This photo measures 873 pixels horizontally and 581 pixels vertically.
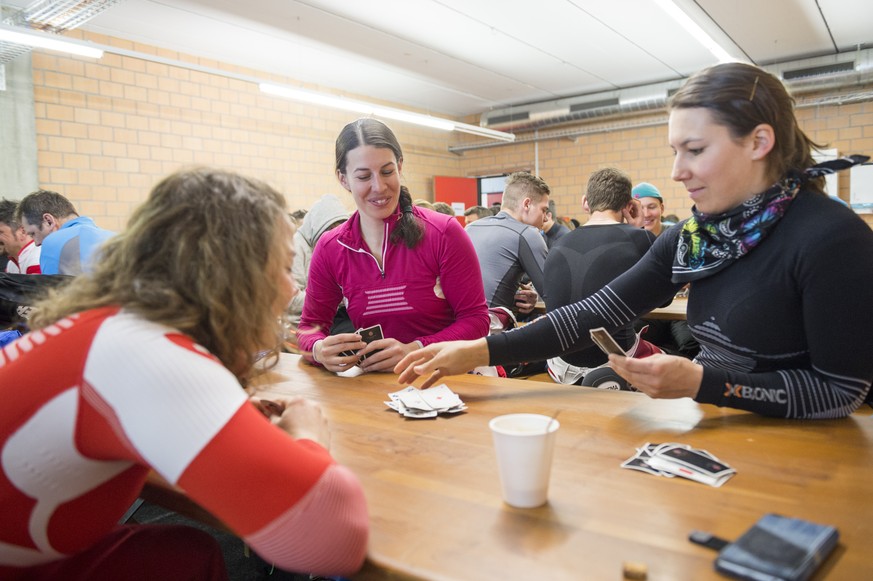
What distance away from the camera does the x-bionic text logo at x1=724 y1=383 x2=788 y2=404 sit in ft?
3.99

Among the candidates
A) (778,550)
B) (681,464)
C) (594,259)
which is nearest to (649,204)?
(594,259)

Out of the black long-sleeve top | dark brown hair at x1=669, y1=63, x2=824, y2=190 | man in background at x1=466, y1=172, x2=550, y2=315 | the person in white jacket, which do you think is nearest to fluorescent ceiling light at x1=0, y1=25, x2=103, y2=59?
the person in white jacket

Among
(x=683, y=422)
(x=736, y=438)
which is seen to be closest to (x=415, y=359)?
(x=683, y=422)

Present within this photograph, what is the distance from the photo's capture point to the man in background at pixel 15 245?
478 centimetres

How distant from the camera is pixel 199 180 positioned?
0.94 metres

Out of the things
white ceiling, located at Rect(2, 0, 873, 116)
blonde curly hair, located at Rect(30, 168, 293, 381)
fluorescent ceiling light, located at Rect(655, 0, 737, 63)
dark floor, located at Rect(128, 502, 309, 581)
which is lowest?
dark floor, located at Rect(128, 502, 309, 581)

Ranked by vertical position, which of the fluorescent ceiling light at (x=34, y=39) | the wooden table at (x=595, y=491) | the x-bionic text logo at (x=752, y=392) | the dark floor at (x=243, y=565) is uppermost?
the fluorescent ceiling light at (x=34, y=39)

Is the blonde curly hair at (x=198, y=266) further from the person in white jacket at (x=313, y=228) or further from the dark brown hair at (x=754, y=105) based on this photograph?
the person in white jacket at (x=313, y=228)

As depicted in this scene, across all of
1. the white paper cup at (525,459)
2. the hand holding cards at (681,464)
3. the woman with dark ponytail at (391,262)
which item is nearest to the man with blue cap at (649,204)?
the woman with dark ponytail at (391,262)

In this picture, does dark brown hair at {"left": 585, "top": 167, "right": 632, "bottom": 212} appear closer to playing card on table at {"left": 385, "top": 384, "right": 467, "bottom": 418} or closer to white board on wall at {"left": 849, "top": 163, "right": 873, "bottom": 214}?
playing card on table at {"left": 385, "top": 384, "right": 467, "bottom": 418}

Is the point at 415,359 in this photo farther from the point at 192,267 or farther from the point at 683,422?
the point at 192,267

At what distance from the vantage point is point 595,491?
925mm

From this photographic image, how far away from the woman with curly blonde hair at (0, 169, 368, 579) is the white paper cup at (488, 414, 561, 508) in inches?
8.2

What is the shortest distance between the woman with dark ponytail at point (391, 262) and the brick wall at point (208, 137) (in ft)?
11.5
